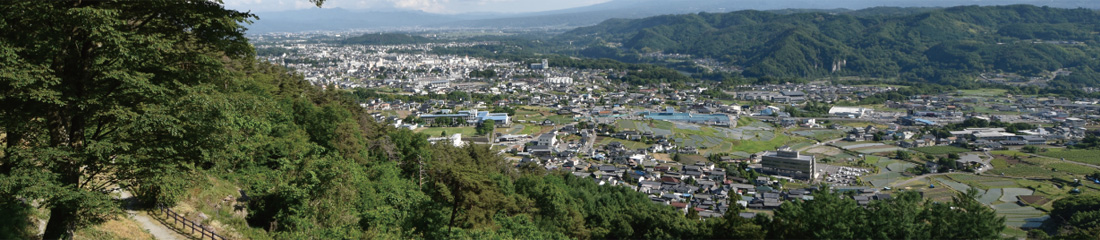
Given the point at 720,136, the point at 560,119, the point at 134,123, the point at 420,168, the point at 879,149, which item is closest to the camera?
the point at 134,123

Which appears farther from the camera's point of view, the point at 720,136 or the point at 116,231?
the point at 720,136

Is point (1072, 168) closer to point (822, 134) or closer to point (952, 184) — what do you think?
point (952, 184)

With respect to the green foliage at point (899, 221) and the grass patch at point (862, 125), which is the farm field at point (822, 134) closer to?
the grass patch at point (862, 125)

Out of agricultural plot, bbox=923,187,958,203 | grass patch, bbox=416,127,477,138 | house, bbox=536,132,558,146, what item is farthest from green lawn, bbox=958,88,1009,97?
grass patch, bbox=416,127,477,138

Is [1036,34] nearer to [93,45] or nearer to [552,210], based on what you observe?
[552,210]

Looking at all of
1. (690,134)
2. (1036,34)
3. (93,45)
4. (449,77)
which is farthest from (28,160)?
(1036,34)

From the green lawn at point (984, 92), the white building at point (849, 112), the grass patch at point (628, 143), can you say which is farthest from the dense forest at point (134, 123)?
the green lawn at point (984, 92)

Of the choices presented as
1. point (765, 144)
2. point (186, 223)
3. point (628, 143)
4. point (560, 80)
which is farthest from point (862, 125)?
point (186, 223)
